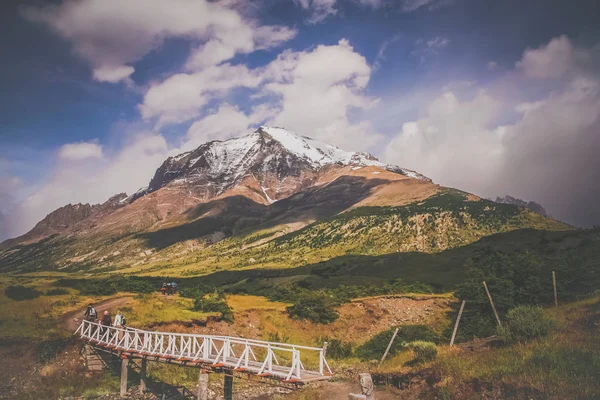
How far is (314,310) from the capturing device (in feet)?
157

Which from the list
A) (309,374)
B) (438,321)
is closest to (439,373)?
(309,374)

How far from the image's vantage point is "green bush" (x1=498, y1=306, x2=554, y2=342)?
807 inches

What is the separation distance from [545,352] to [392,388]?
8.23 m

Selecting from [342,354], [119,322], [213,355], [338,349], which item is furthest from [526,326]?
[119,322]

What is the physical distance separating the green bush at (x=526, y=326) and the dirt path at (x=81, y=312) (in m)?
34.8

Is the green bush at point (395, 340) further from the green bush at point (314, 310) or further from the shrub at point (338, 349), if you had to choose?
the green bush at point (314, 310)

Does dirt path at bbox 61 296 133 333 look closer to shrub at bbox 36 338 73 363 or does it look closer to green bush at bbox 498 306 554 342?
shrub at bbox 36 338 73 363

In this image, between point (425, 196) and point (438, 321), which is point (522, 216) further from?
point (438, 321)

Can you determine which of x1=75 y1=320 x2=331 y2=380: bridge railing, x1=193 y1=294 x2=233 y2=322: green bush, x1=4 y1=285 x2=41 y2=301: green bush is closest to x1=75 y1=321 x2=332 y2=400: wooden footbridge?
x1=75 y1=320 x2=331 y2=380: bridge railing

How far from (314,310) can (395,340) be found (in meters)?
11.9

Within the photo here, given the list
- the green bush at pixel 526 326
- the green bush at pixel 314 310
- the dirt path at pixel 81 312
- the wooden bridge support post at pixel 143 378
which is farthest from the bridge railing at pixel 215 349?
the green bush at pixel 526 326

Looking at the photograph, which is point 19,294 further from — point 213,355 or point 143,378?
point 213,355

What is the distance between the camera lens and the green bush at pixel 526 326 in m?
20.5

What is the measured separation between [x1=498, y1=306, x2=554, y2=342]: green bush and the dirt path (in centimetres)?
3476
